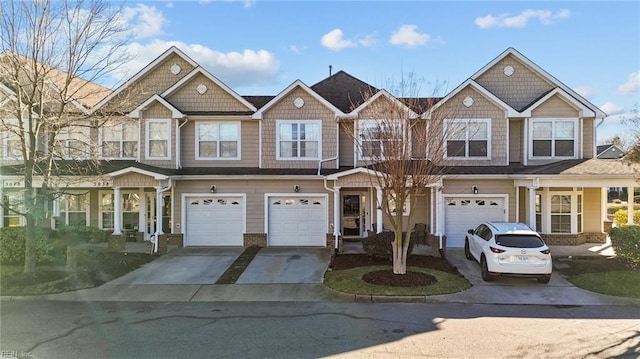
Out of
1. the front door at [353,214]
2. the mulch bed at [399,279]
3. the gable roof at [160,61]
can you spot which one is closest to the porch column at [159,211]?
the gable roof at [160,61]

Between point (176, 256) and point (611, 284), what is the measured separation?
14.2 m

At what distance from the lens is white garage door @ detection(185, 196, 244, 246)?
57.5 feet

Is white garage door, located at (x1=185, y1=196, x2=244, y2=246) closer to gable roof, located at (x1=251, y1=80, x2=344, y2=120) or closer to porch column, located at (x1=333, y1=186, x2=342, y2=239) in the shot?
gable roof, located at (x1=251, y1=80, x2=344, y2=120)

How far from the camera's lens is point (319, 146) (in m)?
17.6

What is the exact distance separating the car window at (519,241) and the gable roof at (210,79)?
37.1 feet

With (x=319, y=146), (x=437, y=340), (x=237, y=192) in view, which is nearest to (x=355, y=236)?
(x=319, y=146)

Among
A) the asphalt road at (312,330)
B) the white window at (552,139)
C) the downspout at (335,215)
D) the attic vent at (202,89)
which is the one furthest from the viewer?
the attic vent at (202,89)

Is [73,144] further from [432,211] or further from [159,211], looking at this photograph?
[432,211]

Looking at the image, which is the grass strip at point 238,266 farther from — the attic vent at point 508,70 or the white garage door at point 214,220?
the attic vent at point 508,70

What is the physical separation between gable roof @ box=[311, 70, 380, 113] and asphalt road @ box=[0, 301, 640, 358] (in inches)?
452

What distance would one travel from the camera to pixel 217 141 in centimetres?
1783

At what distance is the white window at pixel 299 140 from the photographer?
17625 mm

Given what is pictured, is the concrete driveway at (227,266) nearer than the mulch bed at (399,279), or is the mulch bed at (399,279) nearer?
the mulch bed at (399,279)

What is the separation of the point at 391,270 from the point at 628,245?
25.6ft
